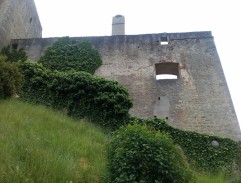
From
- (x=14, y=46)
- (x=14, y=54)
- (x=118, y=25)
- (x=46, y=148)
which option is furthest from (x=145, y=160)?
(x=118, y=25)

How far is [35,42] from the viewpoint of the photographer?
55.4ft

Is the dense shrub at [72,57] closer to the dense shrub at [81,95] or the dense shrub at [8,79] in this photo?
the dense shrub at [81,95]

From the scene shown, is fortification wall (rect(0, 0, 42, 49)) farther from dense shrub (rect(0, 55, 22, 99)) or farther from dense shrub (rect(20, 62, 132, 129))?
dense shrub (rect(0, 55, 22, 99))

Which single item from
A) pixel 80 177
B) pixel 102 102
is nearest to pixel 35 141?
pixel 80 177

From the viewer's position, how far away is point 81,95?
12.1 m

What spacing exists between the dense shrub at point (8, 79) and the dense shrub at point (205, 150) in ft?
12.0

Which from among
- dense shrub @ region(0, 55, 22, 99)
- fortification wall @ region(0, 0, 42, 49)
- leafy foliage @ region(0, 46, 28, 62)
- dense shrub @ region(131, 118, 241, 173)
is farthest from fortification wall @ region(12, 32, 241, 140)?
dense shrub @ region(0, 55, 22, 99)

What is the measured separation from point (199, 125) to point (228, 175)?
3226 mm

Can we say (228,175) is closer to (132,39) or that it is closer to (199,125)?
(199,125)

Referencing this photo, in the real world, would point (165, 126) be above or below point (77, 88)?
below

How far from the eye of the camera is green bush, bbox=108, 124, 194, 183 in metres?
6.11

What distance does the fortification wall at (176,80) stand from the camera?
13539 millimetres

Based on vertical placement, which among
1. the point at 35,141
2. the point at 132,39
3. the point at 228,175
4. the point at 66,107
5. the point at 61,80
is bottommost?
the point at 228,175

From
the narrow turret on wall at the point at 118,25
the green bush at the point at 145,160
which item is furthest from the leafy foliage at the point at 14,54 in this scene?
the green bush at the point at 145,160
